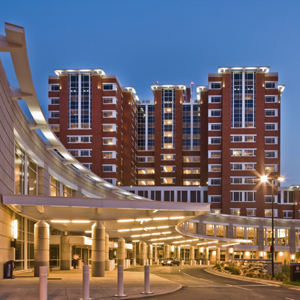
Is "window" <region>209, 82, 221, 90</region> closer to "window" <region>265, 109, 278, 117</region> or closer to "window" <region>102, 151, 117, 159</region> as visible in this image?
"window" <region>265, 109, 278, 117</region>

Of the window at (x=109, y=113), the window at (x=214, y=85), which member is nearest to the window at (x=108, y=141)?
the window at (x=109, y=113)

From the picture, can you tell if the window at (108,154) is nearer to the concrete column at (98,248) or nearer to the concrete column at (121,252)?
the concrete column at (121,252)

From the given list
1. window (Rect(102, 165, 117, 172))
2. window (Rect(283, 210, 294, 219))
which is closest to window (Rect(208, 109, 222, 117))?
window (Rect(102, 165, 117, 172))

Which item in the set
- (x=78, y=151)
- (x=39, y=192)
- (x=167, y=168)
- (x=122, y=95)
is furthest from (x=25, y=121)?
(x=167, y=168)

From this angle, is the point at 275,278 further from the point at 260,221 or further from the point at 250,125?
the point at 250,125

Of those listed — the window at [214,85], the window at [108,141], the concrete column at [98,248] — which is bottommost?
the concrete column at [98,248]

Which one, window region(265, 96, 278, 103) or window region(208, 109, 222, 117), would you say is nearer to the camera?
window region(265, 96, 278, 103)

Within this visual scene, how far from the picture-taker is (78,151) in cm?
11744

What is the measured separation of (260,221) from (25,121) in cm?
7670

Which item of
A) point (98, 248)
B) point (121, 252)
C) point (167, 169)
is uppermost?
point (167, 169)

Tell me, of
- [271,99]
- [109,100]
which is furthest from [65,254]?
[271,99]

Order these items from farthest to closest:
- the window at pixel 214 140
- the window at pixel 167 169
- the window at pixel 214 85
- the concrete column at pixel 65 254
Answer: the window at pixel 167 169 < the window at pixel 214 85 < the window at pixel 214 140 < the concrete column at pixel 65 254

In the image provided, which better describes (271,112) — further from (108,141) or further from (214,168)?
(108,141)

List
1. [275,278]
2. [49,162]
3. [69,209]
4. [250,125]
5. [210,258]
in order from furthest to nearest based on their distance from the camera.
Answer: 1. [250,125]
2. [210,258]
3. [49,162]
4. [275,278]
5. [69,209]
